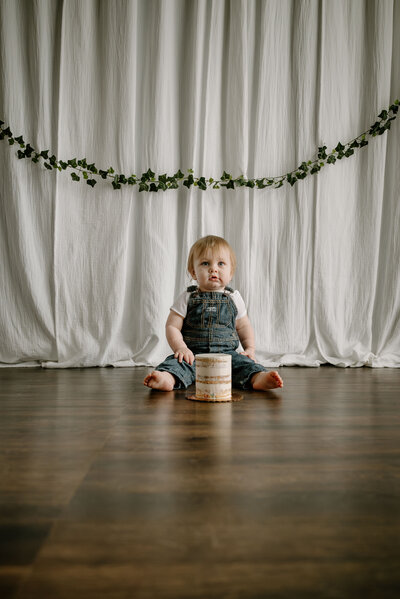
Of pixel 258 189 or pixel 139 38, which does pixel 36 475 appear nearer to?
pixel 258 189

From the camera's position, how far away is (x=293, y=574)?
53 cm

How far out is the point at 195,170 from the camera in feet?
7.50

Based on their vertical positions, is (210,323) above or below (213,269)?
below

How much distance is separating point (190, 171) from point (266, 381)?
1.08m

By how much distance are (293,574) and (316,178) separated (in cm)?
205

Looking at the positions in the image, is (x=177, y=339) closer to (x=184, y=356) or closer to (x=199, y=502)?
(x=184, y=356)

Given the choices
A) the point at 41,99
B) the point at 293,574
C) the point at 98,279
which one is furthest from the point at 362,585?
the point at 41,99

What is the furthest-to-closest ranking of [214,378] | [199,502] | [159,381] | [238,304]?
[238,304]
[159,381]
[214,378]
[199,502]

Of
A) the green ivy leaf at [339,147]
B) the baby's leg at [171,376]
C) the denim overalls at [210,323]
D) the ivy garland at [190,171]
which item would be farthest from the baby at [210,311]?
Answer: the green ivy leaf at [339,147]

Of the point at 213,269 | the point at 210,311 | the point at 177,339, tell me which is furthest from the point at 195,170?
the point at 177,339

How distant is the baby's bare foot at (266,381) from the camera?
1554 mm

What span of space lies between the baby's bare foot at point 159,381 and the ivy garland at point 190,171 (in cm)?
98

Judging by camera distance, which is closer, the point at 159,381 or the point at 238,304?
the point at 159,381

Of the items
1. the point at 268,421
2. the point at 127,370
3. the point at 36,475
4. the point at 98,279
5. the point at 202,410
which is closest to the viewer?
the point at 36,475
